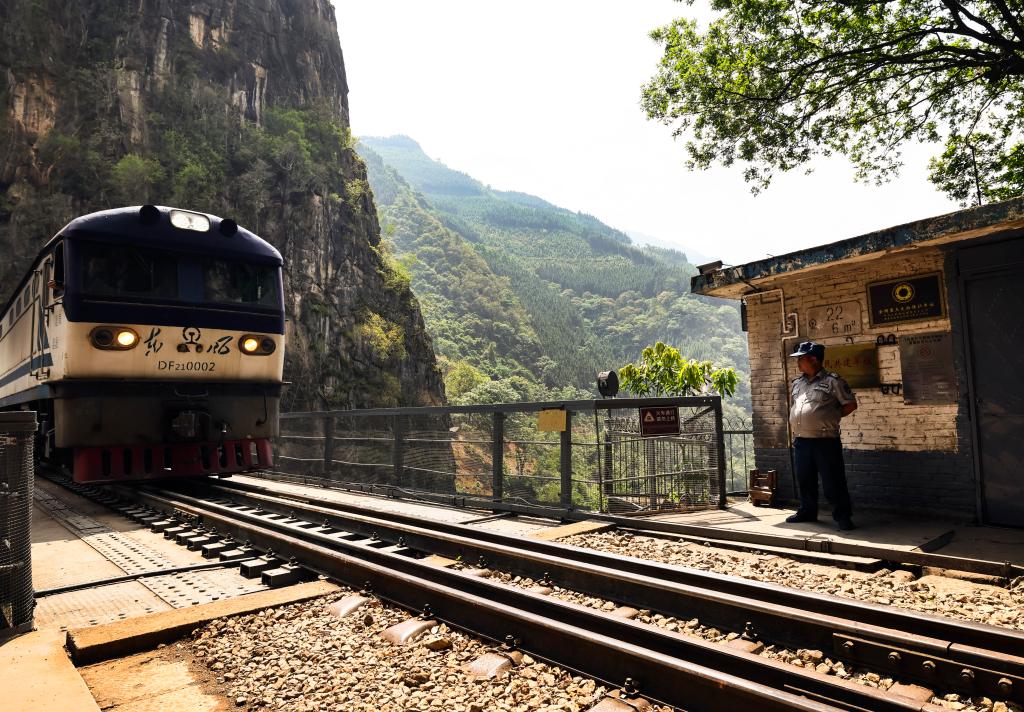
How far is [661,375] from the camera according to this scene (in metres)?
19.4

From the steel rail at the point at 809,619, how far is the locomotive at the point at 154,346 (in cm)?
555

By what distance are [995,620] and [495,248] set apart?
17372 cm

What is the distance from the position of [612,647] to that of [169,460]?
8274 mm

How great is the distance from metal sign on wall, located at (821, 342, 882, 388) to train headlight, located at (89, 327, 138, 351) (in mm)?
9405

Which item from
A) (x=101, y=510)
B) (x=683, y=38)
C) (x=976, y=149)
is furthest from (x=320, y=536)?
(x=976, y=149)

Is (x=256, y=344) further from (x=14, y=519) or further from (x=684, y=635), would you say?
(x=684, y=635)

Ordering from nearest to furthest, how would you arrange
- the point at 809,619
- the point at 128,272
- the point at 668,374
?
the point at 809,619, the point at 128,272, the point at 668,374

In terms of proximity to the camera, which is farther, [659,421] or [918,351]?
[659,421]

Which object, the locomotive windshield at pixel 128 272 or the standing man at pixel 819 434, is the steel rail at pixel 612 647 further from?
the locomotive windshield at pixel 128 272

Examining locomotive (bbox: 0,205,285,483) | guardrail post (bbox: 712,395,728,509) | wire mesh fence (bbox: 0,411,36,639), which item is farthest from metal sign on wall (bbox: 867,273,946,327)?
locomotive (bbox: 0,205,285,483)

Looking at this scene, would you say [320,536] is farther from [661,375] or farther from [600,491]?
[661,375]

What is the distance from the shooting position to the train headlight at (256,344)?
9.85m

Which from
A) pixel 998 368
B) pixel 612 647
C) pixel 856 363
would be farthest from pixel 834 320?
pixel 612 647

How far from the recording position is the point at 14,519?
12.3ft
